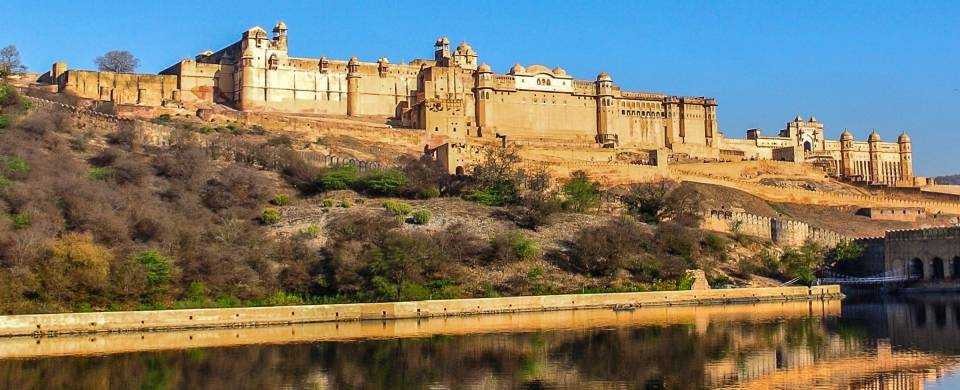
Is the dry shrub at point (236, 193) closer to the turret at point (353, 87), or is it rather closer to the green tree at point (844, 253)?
the turret at point (353, 87)

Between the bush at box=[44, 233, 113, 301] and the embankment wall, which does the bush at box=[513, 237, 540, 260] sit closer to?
the embankment wall

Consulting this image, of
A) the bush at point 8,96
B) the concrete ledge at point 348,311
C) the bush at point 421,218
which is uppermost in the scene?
the bush at point 8,96

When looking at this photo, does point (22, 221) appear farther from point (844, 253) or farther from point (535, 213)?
point (844, 253)

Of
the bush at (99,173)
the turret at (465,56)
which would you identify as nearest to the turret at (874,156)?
the turret at (465,56)

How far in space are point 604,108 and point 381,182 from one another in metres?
26.5

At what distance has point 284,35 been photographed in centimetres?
5944

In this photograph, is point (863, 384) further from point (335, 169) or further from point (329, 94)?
point (329, 94)

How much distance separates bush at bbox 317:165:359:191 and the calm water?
48.0ft

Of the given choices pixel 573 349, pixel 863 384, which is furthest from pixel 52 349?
pixel 863 384

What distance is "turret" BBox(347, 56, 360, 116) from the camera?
6012cm

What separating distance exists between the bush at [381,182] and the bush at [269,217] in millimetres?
5994

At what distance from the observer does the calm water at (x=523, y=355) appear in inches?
722

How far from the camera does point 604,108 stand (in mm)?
66875

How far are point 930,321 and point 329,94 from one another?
38.3 meters
